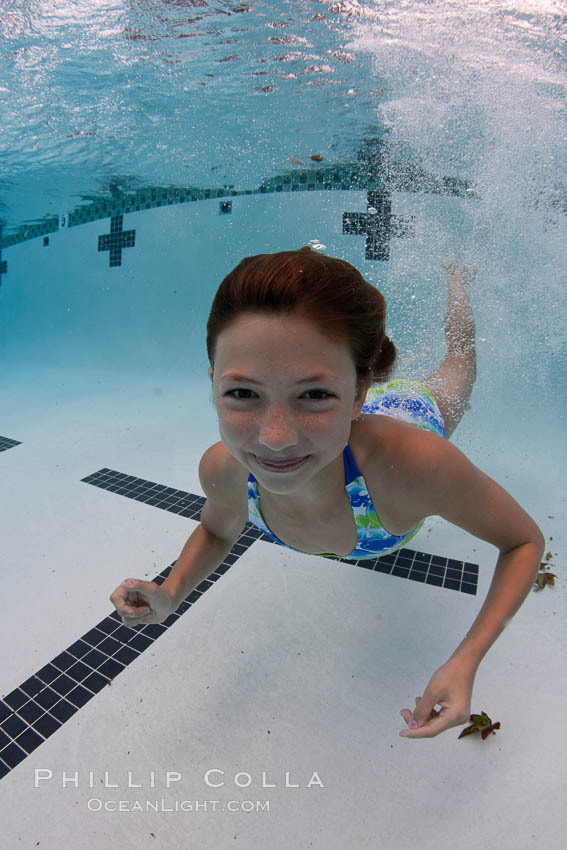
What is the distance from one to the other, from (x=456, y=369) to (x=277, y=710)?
7.09ft

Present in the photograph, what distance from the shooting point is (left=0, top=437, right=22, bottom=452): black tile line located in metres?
4.52

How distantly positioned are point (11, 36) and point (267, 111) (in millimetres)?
2996

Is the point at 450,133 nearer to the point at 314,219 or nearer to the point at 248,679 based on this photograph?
the point at 314,219

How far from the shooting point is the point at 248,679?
6.41 feet

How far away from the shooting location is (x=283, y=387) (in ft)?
3.09

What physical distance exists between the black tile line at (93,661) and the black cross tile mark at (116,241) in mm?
8291

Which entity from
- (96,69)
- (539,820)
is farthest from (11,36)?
(539,820)

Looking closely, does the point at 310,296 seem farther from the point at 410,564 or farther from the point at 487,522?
the point at 410,564

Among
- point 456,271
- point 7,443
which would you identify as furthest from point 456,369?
point 7,443

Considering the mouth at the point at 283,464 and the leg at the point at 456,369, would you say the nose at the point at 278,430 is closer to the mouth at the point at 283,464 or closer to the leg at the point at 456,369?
Answer: the mouth at the point at 283,464

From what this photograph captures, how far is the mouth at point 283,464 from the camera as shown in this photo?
1067 mm

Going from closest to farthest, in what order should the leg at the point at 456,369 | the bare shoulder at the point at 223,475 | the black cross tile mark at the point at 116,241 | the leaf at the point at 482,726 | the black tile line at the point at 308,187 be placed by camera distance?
the bare shoulder at the point at 223,475 → the leaf at the point at 482,726 → the leg at the point at 456,369 → the black tile line at the point at 308,187 → the black cross tile mark at the point at 116,241

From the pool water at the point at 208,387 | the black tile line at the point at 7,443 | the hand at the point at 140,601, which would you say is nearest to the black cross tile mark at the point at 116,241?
the pool water at the point at 208,387

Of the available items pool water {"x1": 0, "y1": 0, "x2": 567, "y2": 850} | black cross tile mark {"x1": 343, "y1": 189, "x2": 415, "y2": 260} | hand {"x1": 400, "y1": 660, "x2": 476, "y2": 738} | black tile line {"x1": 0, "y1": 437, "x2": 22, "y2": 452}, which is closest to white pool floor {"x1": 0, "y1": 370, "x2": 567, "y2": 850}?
pool water {"x1": 0, "y1": 0, "x2": 567, "y2": 850}
